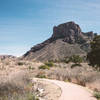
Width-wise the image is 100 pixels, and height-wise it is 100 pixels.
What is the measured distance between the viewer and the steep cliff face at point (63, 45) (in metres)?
122

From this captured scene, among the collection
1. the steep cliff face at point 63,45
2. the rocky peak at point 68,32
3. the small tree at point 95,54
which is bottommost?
the small tree at point 95,54

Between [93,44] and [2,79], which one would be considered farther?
[93,44]

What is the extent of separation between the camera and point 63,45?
136125 millimetres

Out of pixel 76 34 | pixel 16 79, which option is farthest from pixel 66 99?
pixel 76 34

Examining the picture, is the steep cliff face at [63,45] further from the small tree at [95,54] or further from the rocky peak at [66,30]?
the small tree at [95,54]

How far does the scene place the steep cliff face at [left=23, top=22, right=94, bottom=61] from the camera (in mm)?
122488

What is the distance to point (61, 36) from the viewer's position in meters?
178

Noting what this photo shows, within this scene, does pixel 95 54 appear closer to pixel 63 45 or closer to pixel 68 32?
pixel 63 45

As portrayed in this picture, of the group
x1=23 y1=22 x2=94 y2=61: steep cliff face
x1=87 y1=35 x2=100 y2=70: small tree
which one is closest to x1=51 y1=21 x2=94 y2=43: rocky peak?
x1=23 y1=22 x2=94 y2=61: steep cliff face

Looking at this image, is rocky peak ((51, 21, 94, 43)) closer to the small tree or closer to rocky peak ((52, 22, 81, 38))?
rocky peak ((52, 22, 81, 38))

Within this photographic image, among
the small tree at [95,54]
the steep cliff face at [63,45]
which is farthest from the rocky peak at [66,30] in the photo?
the small tree at [95,54]

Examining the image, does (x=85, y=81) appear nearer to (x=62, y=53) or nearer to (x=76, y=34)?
(x=62, y=53)

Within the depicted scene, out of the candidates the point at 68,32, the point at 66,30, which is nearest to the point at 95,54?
the point at 68,32

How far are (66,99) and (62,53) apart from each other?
11259 centimetres
